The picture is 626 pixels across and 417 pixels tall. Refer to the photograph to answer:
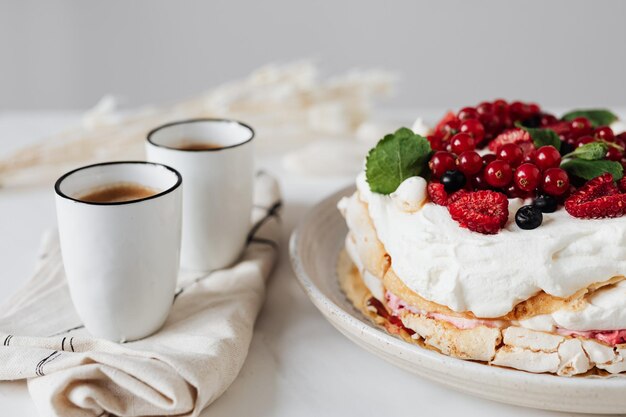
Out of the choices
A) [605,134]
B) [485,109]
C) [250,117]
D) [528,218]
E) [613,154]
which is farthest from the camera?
[250,117]

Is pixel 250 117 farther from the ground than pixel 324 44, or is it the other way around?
pixel 250 117

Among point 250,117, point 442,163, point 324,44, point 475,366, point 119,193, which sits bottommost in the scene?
point 324,44

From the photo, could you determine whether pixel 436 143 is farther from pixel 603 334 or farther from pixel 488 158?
pixel 603 334

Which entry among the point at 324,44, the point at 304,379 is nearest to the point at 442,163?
the point at 304,379

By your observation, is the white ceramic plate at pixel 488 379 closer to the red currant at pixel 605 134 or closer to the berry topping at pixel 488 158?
the berry topping at pixel 488 158

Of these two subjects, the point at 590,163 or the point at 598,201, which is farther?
the point at 590,163

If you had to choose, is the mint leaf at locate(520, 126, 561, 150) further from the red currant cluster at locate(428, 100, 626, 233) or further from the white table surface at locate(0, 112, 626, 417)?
the white table surface at locate(0, 112, 626, 417)

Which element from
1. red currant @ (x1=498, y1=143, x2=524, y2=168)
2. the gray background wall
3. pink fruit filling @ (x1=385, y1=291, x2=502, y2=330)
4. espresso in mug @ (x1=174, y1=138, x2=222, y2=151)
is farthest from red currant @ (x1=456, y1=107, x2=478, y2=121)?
the gray background wall

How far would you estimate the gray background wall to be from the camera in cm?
427

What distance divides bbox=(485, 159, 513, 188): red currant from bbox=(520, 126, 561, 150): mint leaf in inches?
7.6

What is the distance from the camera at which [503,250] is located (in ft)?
4.33

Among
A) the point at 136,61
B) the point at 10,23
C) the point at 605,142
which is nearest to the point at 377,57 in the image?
the point at 136,61

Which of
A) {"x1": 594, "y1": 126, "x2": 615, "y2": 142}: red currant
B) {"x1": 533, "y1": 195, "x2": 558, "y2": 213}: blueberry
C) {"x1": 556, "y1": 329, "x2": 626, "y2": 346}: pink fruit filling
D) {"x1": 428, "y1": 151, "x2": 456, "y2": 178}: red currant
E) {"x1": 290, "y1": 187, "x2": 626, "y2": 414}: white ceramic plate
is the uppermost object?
{"x1": 594, "y1": 126, "x2": 615, "y2": 142}: red currant

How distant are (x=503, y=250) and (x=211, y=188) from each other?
684 millimetres
